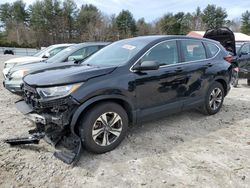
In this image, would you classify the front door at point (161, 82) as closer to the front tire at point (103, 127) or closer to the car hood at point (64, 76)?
the front tire at point (103, 127)

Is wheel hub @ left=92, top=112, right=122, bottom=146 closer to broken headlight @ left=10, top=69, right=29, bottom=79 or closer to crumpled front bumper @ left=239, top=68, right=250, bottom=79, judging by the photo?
broken headlight @ left=10, top=69, right=29, bottom=79

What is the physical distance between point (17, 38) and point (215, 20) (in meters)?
49.2

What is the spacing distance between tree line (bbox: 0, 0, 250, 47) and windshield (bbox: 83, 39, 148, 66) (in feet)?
145

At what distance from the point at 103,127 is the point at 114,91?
0.54m

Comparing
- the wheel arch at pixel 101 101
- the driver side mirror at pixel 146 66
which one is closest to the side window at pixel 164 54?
the driver side mirror at pixel 146 66

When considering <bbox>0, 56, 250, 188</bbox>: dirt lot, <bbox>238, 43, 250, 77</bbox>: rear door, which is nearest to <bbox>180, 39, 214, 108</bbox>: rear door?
<bbox>0, 56, 250, 188</bbox>: dirt lot

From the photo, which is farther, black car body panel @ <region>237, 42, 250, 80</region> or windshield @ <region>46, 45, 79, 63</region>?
black car body panel @ <region>237, 42, 250, 80</region>

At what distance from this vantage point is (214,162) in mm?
3451

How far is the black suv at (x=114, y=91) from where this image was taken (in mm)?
3359

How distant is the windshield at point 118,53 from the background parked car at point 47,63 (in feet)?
2.41

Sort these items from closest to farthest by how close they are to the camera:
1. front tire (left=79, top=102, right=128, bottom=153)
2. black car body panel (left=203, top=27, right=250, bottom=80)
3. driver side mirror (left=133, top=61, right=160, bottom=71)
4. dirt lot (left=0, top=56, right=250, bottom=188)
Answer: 1. dirt lot (left=0, top=56, right=250, bottom=188)
2. front tire (left=79, top=102, right=128, bottom=153)
3. driver side mirror (left=133, top=61, right=160, bottom=71)
4. black car body panel (left=203, top=27, right=250, bottom=80)

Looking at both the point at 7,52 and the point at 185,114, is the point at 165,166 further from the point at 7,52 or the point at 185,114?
the point at 7,52

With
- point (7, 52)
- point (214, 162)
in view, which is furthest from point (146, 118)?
point (7, 52)

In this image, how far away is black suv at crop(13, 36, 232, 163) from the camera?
3.36m
